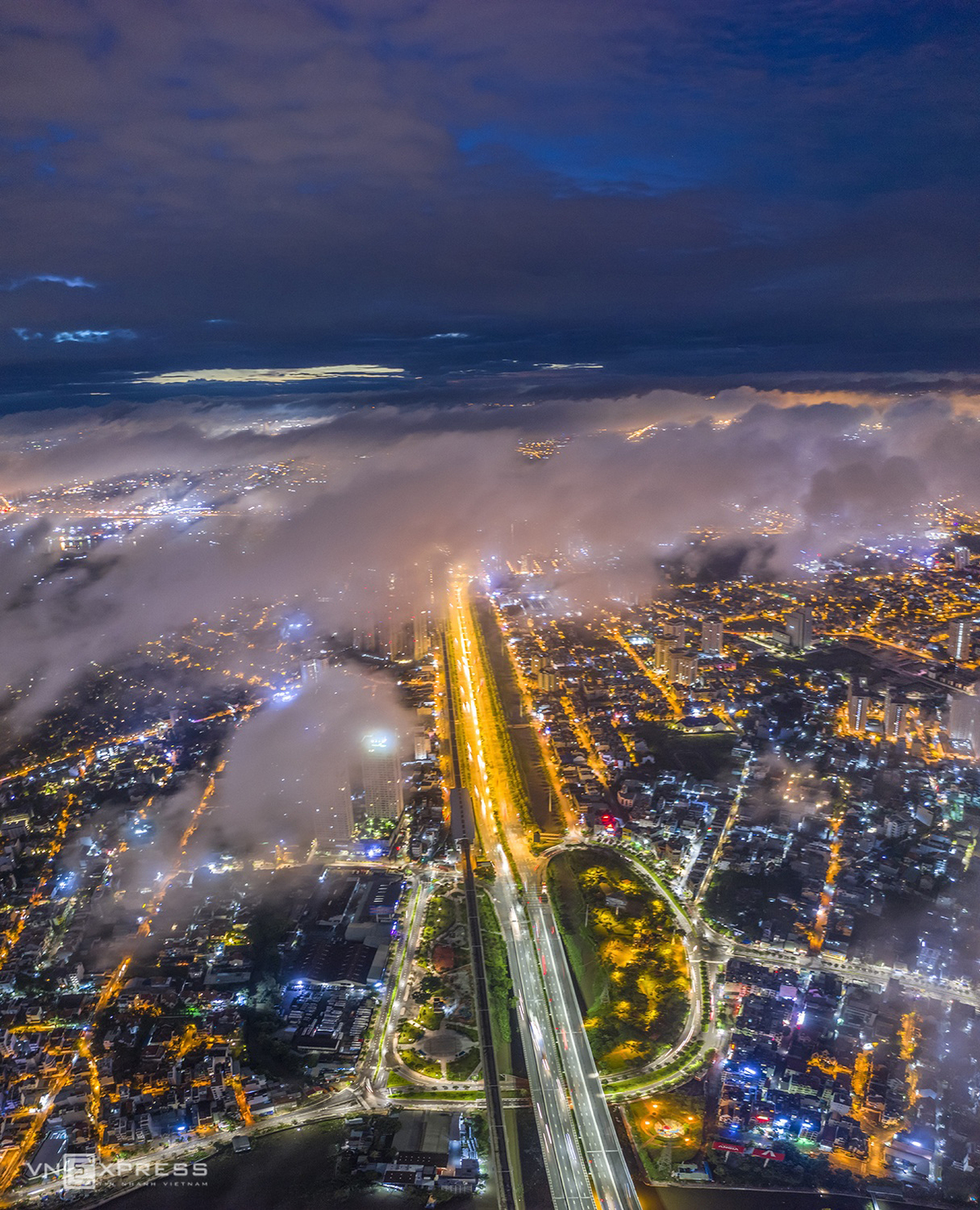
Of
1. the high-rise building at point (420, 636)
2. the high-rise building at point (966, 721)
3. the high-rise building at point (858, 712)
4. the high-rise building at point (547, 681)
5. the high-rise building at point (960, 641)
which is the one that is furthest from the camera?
the high-rise building at point (420, 636)

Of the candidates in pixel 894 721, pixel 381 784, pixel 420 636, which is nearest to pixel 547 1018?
pixel 381 784

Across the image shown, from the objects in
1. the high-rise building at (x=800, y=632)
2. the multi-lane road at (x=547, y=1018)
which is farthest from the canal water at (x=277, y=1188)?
the high-rise building at (x=800, y=632)

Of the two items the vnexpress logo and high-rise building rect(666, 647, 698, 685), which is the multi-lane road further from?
high-rise building rect(666, 647, 698, 685)

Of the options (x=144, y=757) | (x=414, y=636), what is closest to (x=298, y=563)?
(x=414, y=636)

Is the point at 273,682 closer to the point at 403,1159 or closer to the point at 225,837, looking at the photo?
the point at 225,837

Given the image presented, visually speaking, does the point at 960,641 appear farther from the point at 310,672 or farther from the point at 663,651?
the point at 310,672

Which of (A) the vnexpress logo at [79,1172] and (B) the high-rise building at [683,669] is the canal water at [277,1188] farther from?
(B) the high-rise building at [683,669]
